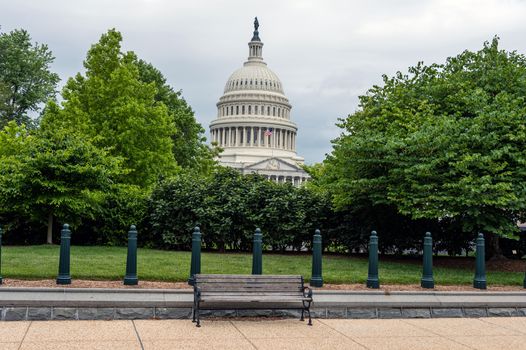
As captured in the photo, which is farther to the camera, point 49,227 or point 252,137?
point 252,137

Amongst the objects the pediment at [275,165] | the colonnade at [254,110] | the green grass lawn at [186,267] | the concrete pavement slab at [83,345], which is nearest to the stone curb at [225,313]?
the concrete pavement slab at [83,345]

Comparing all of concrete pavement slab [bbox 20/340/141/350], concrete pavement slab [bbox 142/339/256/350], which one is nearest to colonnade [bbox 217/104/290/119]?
concrete pavement slab [bbox 142/339/256/350]

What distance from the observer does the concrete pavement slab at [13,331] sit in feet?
28.6

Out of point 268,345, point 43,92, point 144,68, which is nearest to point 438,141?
point 268,345

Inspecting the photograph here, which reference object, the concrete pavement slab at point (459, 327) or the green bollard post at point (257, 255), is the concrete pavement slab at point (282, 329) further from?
the green bollard post at point (257, 255)

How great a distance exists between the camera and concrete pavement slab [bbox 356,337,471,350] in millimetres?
9094

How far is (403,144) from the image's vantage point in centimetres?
1723

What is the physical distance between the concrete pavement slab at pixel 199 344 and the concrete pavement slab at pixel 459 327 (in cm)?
320

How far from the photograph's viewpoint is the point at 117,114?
98.0 ft

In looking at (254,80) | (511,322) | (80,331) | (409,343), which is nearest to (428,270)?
(511,322)

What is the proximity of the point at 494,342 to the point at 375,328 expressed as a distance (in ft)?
5.70

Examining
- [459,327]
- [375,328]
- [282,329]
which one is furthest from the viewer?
[459,327]

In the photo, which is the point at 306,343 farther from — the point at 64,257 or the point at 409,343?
the point at 64,257

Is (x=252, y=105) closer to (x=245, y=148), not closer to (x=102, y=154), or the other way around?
(x=245, y=148)
